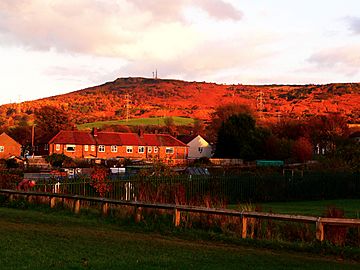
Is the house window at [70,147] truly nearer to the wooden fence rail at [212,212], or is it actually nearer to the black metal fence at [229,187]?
the black metal fence at [229,187]

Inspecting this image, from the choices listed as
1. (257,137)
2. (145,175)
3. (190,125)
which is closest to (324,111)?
(190,125)

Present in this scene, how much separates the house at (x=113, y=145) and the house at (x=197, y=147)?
523 cm

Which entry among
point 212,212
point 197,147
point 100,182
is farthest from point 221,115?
point 212,212

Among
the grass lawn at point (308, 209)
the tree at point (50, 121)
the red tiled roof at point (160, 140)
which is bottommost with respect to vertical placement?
the grass lawn at point (308, 209)

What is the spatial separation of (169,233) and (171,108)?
159 m

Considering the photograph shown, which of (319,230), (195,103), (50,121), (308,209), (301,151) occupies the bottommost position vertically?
(308,209)

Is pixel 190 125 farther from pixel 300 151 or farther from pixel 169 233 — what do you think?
pixel 169 233

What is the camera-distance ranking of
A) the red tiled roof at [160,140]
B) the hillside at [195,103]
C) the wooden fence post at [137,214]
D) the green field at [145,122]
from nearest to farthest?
1. the wooden fence post at [137,214]
2. the red tiled roof at [160,140]
3. the green field at [145,122]
4. the hillside at [195,103]

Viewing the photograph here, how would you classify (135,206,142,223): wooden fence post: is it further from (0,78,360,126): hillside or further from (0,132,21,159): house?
(0,78,360,126): hillside

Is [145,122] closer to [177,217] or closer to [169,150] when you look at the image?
[169,150]

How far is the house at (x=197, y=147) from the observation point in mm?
97188

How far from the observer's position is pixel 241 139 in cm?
7625

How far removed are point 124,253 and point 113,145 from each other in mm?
75124

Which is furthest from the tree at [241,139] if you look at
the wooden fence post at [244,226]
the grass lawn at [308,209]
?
the wooden fence post at [244,226]
